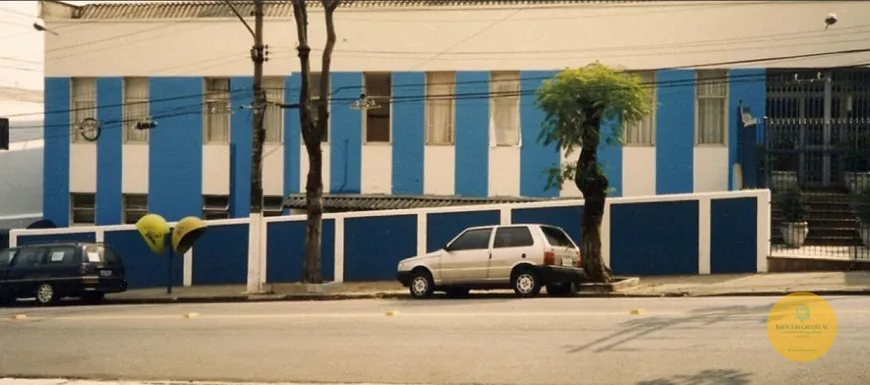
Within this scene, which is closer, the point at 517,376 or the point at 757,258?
the point at 517,376

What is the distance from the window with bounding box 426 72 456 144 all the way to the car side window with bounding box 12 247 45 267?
Result: 36.0 ft

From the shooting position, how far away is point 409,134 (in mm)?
32000

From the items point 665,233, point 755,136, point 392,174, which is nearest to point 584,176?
point 665,233

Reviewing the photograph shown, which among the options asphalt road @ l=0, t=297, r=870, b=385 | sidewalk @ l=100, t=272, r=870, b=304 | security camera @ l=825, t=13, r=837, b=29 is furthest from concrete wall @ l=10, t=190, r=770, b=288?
security camera @ l=825, t=13, r=837, b=29

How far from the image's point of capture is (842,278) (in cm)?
2147

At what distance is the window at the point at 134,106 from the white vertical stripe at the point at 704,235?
1846 cm

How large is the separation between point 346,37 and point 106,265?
976cm

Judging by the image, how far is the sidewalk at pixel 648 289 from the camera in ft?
67.5

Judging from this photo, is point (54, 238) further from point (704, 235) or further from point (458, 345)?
point (458, 345)

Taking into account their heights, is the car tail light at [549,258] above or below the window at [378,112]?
below

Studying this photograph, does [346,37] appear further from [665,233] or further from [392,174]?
[665,233]

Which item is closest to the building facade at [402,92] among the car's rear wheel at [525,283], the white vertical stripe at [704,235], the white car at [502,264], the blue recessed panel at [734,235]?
the white vertical stripe at [704,235]

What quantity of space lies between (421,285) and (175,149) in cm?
1524

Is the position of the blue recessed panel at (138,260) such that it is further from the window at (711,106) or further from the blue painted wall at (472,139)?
the window at (711,106)
